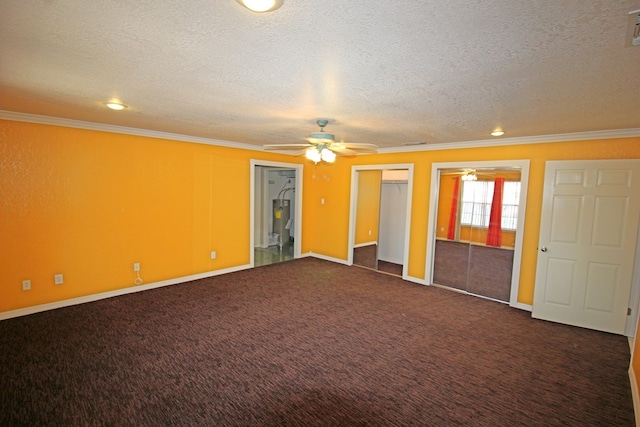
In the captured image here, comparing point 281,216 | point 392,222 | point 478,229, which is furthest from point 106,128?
point 478,229

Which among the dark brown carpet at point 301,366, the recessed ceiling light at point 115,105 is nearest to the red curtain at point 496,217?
the dark brown carpet at point 301,366

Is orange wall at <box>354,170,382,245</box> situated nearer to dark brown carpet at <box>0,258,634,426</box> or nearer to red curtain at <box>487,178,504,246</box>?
red curtain at <box>487,178,504,246</box>

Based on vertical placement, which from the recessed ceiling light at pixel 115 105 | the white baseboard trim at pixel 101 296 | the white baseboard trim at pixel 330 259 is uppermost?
the recessed ceiling light at pixel 115 105

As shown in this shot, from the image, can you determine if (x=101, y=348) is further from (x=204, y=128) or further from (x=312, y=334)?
(x=204, y=128)

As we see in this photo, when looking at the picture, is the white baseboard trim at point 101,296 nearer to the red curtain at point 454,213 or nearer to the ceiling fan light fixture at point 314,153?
the ceiling fan light fixture at point 314,153

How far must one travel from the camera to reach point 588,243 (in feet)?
12.0

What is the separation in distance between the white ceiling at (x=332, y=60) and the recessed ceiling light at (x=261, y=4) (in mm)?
50

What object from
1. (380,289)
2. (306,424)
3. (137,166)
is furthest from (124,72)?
(380,289)

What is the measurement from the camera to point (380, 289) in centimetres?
489

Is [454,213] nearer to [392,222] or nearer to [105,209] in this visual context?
[392,222]

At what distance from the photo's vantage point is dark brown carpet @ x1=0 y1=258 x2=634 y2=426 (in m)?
2.17

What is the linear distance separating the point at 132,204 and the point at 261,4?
13.3ft

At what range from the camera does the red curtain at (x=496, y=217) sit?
6.17m

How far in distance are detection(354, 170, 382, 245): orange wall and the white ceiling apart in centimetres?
331
